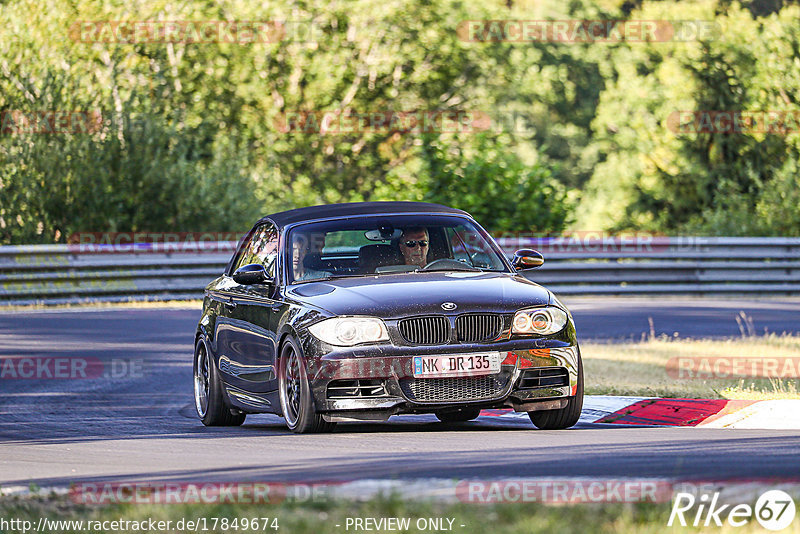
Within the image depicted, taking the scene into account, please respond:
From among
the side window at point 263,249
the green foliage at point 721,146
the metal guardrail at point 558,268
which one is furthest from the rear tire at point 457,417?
the green foliage at point 721,146

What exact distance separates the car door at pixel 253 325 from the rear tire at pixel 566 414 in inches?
72.4

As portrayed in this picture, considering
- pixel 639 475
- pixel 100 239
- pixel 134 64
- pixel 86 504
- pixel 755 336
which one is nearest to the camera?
pixel 86 504

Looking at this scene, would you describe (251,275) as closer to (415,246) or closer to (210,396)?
(415,246)

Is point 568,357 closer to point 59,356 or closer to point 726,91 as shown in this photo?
point 59,356

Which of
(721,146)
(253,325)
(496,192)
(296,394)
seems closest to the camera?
(296,394)

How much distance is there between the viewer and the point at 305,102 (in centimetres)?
4388

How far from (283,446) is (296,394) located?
89cm

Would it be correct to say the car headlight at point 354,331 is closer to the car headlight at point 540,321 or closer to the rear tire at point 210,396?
the car headlight at point 540,321

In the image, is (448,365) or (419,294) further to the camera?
(419,294)

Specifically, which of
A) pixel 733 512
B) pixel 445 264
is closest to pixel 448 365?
pixel 445 264

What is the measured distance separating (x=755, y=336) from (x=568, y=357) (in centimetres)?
892

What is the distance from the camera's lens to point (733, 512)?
568 cm

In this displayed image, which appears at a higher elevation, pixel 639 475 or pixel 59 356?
pixel 639 475

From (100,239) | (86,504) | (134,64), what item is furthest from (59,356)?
(134,64)
